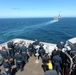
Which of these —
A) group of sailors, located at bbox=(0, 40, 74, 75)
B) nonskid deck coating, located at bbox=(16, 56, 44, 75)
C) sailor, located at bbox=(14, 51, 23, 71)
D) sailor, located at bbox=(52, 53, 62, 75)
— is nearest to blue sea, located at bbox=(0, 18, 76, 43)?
group of sailors, located at bbox=(0, 40, 74, 75)

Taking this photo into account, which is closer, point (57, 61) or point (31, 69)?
point (57, 61)

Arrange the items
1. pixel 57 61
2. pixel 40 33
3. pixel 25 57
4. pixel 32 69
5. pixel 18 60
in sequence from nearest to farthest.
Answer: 1. pixel 57 61
2. pixel 18 60
3. pixel 32 69
4. pixel 25 57
5. pixel 40 33

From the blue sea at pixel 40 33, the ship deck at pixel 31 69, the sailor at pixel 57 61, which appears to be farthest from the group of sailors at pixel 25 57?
the blue sea at pixel 40 33

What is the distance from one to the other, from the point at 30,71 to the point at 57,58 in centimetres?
266

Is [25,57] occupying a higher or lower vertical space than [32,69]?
higher

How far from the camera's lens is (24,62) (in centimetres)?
1297

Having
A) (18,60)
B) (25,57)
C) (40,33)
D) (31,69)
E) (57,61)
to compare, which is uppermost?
(57,61)

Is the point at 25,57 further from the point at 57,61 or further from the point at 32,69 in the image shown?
the point at 57,61

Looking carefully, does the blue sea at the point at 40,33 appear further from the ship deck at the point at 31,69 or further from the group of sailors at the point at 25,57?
the ship deck at the point at 31,69

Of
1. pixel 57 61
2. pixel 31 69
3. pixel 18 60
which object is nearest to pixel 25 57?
pixel 31 69

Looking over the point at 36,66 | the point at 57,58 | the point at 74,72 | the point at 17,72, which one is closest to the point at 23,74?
the point at 17,72

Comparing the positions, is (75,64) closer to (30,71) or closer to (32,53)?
(30,71)

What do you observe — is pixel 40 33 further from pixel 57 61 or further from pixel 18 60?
pixel 57 61

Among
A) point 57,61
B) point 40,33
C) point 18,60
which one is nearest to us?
point 57,61
